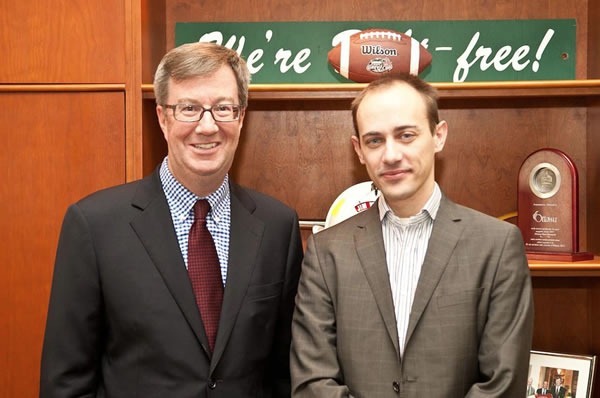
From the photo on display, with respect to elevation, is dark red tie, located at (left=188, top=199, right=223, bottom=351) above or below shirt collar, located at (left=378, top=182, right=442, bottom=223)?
below

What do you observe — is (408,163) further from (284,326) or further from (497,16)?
(497,16)

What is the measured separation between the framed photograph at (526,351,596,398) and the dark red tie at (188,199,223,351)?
123cm

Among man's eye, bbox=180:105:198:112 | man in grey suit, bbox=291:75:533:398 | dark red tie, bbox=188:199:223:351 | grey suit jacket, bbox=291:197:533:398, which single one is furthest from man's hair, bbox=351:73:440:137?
dark red tie, bbox=188:199:223:351

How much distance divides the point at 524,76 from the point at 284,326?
1404mm

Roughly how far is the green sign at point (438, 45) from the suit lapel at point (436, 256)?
99 cm

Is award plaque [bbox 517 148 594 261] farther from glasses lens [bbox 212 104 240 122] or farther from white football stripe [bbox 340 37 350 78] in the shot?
glasses lens [bbox 212 104 240 122]

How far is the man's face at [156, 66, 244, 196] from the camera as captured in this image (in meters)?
1.78

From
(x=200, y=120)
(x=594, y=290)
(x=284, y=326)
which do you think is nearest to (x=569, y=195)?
(x=594, y=290)

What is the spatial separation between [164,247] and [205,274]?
0.40 feet

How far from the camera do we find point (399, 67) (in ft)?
7.70

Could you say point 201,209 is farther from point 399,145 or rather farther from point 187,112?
point 399,145

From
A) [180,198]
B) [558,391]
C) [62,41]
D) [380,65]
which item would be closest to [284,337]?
[180,198]

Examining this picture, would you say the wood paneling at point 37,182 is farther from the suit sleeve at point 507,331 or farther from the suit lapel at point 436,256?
the suit sleeve at point 507,331

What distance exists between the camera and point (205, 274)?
71.0 inches
